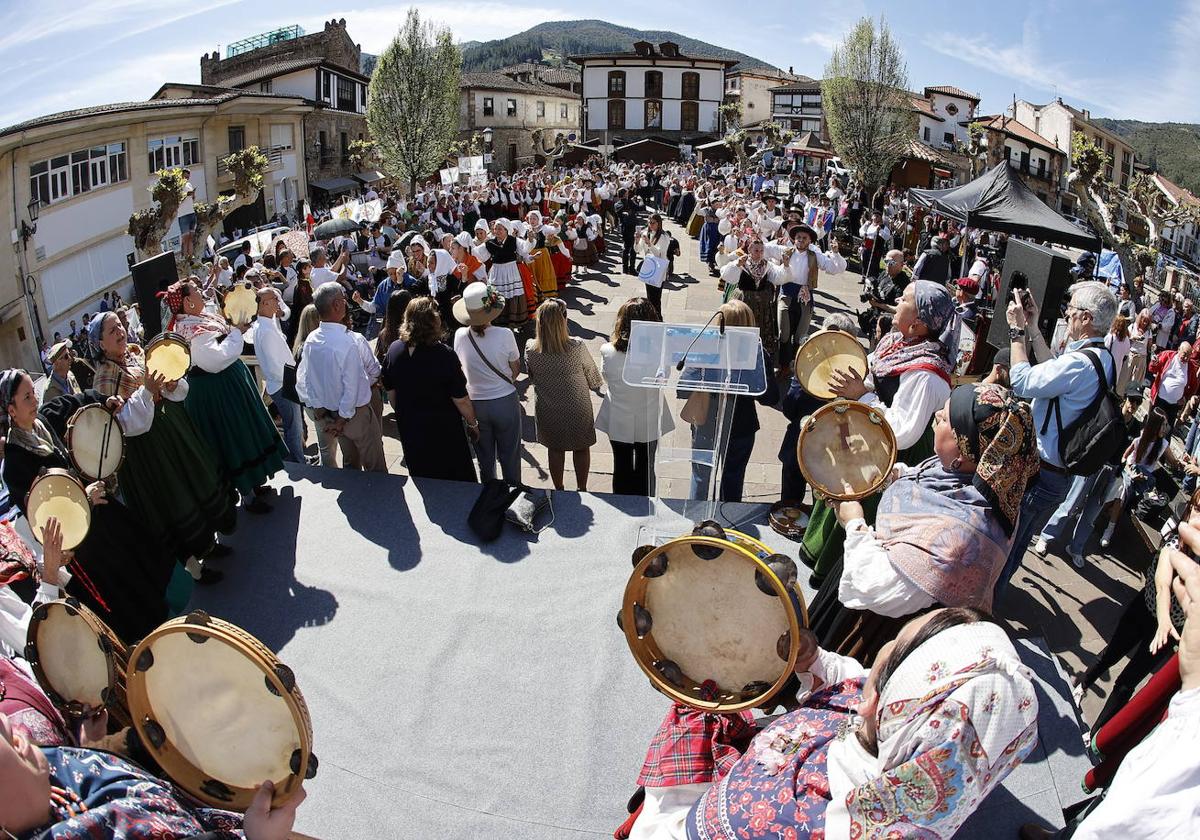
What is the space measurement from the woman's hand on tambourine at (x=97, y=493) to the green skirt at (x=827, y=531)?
337 centimetres

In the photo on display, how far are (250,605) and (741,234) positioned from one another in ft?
34.9

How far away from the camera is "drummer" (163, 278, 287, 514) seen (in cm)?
464

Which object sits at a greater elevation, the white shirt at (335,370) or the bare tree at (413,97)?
the bare tree at (413,97)

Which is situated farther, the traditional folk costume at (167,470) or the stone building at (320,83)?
the stone building at (320,83)

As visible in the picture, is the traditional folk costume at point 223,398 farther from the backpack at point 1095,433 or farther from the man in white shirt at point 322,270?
the backpack at point 1095,433

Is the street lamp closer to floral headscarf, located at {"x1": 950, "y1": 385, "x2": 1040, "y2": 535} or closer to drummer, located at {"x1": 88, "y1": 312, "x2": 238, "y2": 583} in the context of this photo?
drummer, located at {"x1": 88, "y1": 312, "x2": 238, "y2": 583}

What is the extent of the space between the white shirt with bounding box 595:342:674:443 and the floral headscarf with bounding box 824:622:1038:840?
11.0 ft

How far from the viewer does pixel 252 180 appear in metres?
17.1

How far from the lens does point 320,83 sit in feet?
112

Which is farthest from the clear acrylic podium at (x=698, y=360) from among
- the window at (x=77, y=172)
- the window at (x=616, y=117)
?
the window at (x=616, y=117)

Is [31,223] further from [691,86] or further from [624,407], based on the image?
[691,86]

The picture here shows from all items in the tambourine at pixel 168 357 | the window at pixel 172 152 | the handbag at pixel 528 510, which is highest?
the window at pixel 172 152

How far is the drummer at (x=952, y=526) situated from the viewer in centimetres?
252

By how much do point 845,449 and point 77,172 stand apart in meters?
20.6
